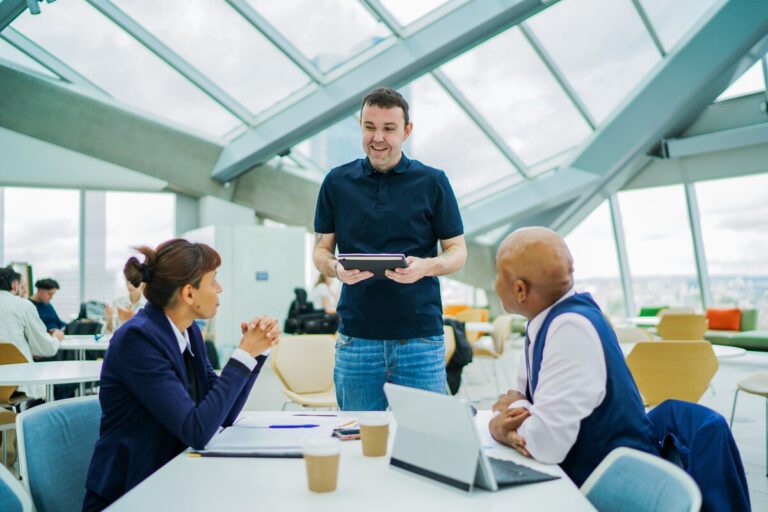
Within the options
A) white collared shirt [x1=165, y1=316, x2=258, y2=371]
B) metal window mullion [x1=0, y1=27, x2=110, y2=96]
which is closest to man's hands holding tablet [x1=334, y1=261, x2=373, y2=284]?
white collared shirt [x1=165, y1=316, x2=258, y2=371]

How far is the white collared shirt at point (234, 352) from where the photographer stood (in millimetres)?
1555

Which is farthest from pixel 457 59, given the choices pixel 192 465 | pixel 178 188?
pixel 192 465

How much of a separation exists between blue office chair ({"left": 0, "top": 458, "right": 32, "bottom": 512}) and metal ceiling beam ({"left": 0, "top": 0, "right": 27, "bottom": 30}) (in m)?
6.33

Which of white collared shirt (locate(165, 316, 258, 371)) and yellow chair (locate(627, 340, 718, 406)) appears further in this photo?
yellow chair (locate(627, 340, 718, 406))

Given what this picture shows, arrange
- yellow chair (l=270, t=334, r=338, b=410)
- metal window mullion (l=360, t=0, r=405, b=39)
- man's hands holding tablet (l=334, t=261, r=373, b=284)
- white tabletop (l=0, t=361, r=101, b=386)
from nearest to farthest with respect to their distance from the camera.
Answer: man's hands holding tablet (l=334, t=261, r=373, b=284) < white tabletop (l=0, t=361, r=101, b=386) < yellow chair (l=270, t=334, r=338, b=410) < metal window mullion (l=360, t=0, r=405, b=39)

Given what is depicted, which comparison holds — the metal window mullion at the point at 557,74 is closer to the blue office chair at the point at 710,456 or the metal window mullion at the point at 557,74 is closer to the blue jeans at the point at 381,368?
the blue jeans at the point at 381,368

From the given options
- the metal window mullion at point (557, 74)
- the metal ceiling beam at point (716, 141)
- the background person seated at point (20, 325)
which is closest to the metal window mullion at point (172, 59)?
the metal window mullion at point (557, 74)

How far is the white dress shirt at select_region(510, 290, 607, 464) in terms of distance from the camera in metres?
1.27

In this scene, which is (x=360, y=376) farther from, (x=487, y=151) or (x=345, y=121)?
(x=487, y=151)

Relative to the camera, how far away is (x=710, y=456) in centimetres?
122

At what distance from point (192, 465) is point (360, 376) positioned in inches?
25.8

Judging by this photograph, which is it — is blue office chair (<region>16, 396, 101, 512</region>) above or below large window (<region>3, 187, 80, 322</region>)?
below

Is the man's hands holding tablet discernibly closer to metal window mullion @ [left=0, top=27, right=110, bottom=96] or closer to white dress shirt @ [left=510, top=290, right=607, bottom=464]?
white dress shirt @ [left=510, top=290, right=607, bottom=464]

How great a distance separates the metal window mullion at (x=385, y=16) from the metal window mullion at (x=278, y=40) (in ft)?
3.69
